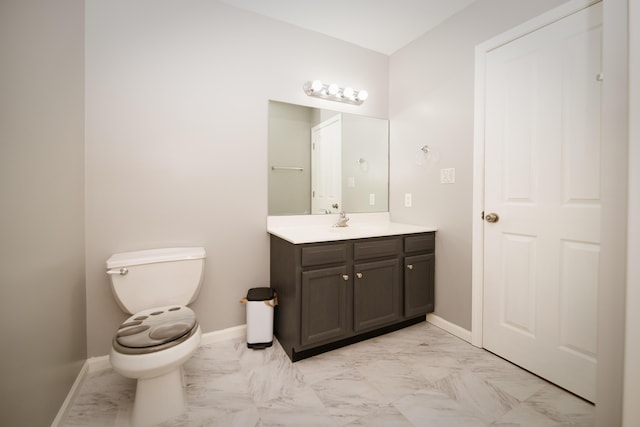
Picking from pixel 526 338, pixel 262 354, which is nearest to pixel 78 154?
pixel 262 354

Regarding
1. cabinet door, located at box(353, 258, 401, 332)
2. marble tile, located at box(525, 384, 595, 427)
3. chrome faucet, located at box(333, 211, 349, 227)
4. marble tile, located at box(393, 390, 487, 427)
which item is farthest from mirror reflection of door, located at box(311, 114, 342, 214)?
marble tile, located at box(525, 384, 595, 427)

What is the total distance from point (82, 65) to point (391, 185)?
7.83 feet

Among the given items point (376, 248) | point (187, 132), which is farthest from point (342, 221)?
point (187, 132)

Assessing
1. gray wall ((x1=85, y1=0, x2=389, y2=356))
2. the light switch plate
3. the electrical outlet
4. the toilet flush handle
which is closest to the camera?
the toilet flush handle

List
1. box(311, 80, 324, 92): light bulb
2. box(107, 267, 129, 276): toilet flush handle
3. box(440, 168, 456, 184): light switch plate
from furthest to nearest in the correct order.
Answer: box(311, 80, 324, 92): light bulb < box(440, 168, 456, 184): light switch plate < box(107, 267, 129, 276): toilet flush handle

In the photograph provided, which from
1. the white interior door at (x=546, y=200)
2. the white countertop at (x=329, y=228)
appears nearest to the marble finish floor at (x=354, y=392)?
the white interior door at (x=546, y=200)

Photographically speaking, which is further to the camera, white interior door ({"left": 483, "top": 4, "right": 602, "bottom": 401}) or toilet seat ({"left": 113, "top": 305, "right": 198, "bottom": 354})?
white interior door ({"left": 483, "top": 4, "right": 602, "bottom": 401})

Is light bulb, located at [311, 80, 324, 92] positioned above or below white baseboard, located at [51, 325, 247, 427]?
above

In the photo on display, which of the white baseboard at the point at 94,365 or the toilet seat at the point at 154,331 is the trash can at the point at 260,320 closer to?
the white baseboard at the point at 94,365

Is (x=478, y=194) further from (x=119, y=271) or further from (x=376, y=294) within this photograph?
(x=119, y=271)

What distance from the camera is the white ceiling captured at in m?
1.97

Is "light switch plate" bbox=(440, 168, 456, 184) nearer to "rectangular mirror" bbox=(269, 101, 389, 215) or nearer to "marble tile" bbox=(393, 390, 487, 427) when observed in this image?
"rectangular mirror" bbox=(269, 101, 389, 215)

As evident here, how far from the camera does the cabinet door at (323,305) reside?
1754 mm

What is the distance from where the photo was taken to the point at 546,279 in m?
1.62
